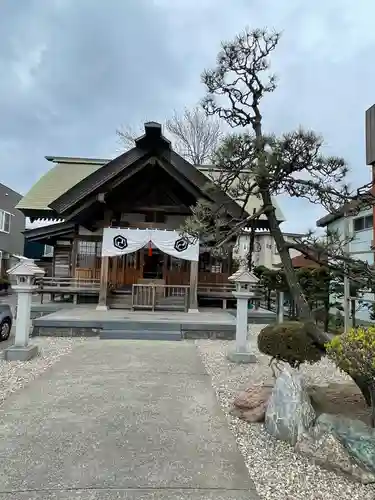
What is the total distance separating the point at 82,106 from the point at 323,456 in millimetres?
14139

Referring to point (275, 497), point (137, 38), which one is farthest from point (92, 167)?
point (275, 497)

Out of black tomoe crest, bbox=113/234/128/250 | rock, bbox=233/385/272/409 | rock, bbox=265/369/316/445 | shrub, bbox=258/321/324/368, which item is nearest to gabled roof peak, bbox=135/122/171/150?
black tomoe crest, bbox=113/234/128/250

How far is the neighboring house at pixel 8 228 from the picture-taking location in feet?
87.4

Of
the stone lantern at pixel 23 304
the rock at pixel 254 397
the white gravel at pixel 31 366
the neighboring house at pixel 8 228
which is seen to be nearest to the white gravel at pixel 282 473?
the rock at pixel 254 397

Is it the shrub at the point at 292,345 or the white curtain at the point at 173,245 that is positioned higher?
the white curtain at the point at 173,245

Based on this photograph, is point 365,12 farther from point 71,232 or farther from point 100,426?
point 71,232

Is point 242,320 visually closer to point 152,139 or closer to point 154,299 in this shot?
point 154,299

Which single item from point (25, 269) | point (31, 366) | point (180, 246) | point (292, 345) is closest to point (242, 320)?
point (292, 345)

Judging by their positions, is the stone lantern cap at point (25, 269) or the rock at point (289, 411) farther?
the stone lantern cap at point (25, 269)

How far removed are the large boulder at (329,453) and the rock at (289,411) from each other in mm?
112

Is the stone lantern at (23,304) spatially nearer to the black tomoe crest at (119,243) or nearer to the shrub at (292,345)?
the shrub at (292,345)

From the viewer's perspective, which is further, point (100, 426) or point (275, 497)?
point (100, 426)

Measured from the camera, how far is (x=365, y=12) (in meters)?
6.54

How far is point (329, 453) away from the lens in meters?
2.95
